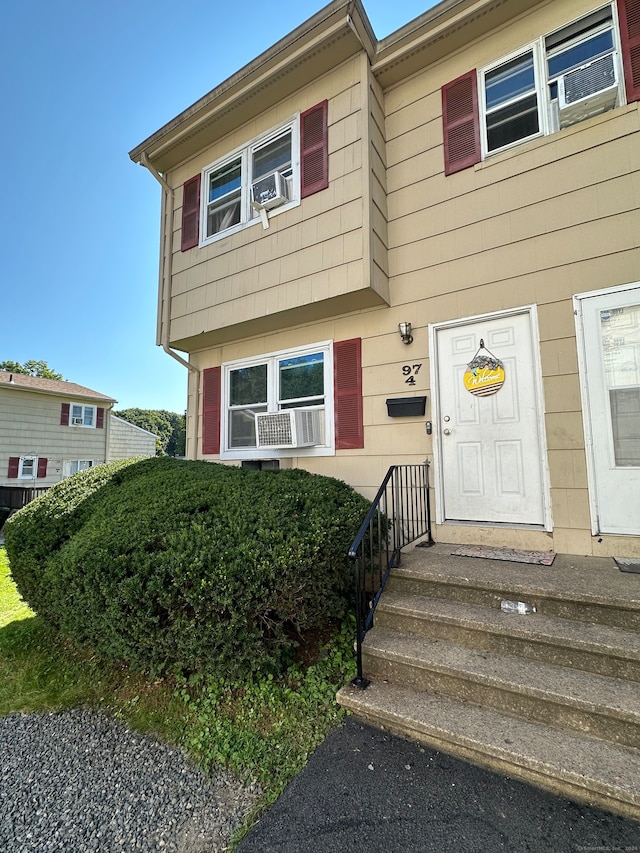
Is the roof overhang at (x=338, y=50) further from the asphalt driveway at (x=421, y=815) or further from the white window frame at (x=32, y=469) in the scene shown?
the white window frame at (x=32, y=469)

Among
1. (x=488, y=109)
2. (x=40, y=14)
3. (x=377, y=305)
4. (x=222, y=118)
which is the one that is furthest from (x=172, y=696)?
(x=40, y=14)

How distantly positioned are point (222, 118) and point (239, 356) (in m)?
3.05

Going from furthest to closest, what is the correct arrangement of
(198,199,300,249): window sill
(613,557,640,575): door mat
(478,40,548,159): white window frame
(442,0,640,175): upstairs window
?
1. (198,199,300,249): window sill
2. (478,40,548,159): white window frame
3. (442,0,640,175): upstairs window
4. (613,557,640,575): door mat

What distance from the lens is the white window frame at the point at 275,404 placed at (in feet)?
14.8

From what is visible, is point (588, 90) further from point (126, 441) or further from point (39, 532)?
point (126, 441)

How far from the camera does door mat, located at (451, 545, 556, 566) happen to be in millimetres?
3027

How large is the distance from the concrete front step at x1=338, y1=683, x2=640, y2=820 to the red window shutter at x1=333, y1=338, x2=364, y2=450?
2532 millimetres

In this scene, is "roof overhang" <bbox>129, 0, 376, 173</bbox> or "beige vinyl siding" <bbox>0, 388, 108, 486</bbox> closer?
"roof overhang" <bbox>129, 0, 376, 173</bbox>

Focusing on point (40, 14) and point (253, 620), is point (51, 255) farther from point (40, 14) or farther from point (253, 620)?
point (253, 620)

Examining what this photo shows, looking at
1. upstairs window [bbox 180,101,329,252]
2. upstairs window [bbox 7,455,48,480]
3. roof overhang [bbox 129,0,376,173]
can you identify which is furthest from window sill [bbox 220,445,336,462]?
upstairs window [bbox 7,455,48,480]

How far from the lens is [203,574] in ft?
7.35

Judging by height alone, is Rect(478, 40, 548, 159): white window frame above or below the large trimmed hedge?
above

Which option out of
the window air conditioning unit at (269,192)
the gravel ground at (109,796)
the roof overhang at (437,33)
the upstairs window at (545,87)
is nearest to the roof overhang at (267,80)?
the roof overhang at (437,33)

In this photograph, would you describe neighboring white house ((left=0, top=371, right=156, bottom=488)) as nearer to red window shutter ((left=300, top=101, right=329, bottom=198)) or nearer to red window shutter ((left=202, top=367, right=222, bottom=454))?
red window shutter ((left=202, top=367, right=222, bottom=454))
